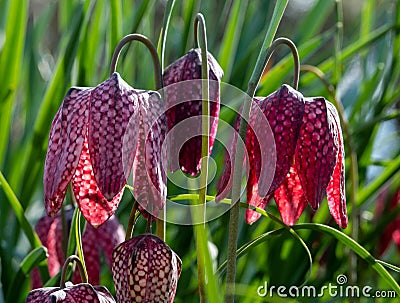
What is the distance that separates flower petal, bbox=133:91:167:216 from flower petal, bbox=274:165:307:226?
0.22 m

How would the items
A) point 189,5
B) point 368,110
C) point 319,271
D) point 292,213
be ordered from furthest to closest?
point 368,110, point 319,271, point 189,5, point 292,213

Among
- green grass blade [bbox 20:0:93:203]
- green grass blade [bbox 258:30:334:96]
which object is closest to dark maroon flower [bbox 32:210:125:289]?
green grass blade [bbox 20:0:93:203]

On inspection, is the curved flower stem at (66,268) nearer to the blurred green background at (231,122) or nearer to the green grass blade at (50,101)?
the blurred green background at (231,122)

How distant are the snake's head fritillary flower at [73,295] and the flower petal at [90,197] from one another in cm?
9

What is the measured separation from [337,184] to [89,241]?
0.44 metres

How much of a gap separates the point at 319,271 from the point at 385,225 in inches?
6.8

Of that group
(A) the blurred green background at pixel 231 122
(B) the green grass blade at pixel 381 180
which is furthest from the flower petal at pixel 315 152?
(B) the green grass blade at pixel 381 180

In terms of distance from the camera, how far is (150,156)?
0.97 m

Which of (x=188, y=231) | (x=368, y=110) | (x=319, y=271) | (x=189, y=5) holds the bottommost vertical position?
(x=319, y=271)

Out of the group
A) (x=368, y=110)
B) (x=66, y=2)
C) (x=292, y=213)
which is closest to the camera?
(x=292, y=213)

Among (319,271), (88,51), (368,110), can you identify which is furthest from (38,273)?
(368,110)

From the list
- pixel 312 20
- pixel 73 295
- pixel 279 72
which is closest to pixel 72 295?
pixel 73 295

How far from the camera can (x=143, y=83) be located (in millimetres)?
2055

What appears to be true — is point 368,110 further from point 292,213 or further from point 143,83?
point 292,213
